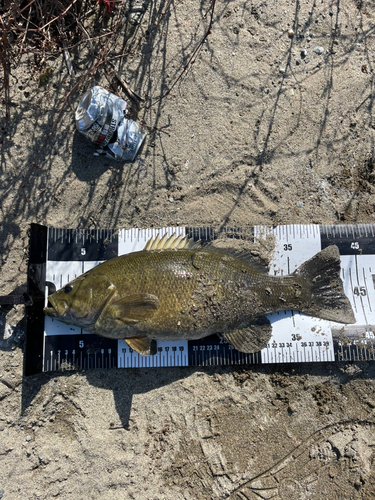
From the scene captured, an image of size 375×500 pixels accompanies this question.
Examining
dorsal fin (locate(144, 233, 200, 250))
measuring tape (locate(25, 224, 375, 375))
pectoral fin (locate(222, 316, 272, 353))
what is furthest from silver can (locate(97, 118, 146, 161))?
pectoral fin (locate(222, 316, 272, 353))

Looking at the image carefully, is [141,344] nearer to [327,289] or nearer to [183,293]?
[183,293]

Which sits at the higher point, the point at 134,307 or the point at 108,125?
the point at 108,125

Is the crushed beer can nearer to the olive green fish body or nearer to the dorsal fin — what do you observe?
the dorsal fin

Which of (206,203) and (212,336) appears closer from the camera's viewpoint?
(212,336)

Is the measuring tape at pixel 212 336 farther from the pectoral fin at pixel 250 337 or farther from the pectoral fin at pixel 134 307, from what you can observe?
the pectoral fin at pixel 134 307

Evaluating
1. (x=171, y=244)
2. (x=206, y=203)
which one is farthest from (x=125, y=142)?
(x=171, y=244)

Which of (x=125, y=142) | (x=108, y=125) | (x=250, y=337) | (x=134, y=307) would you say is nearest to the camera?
(x=134, y=307)

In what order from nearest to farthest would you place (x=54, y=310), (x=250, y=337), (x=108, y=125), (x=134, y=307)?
(x=134, y=307), (x=54, y=310), (x=250, y=337), (x=108, y=125)
